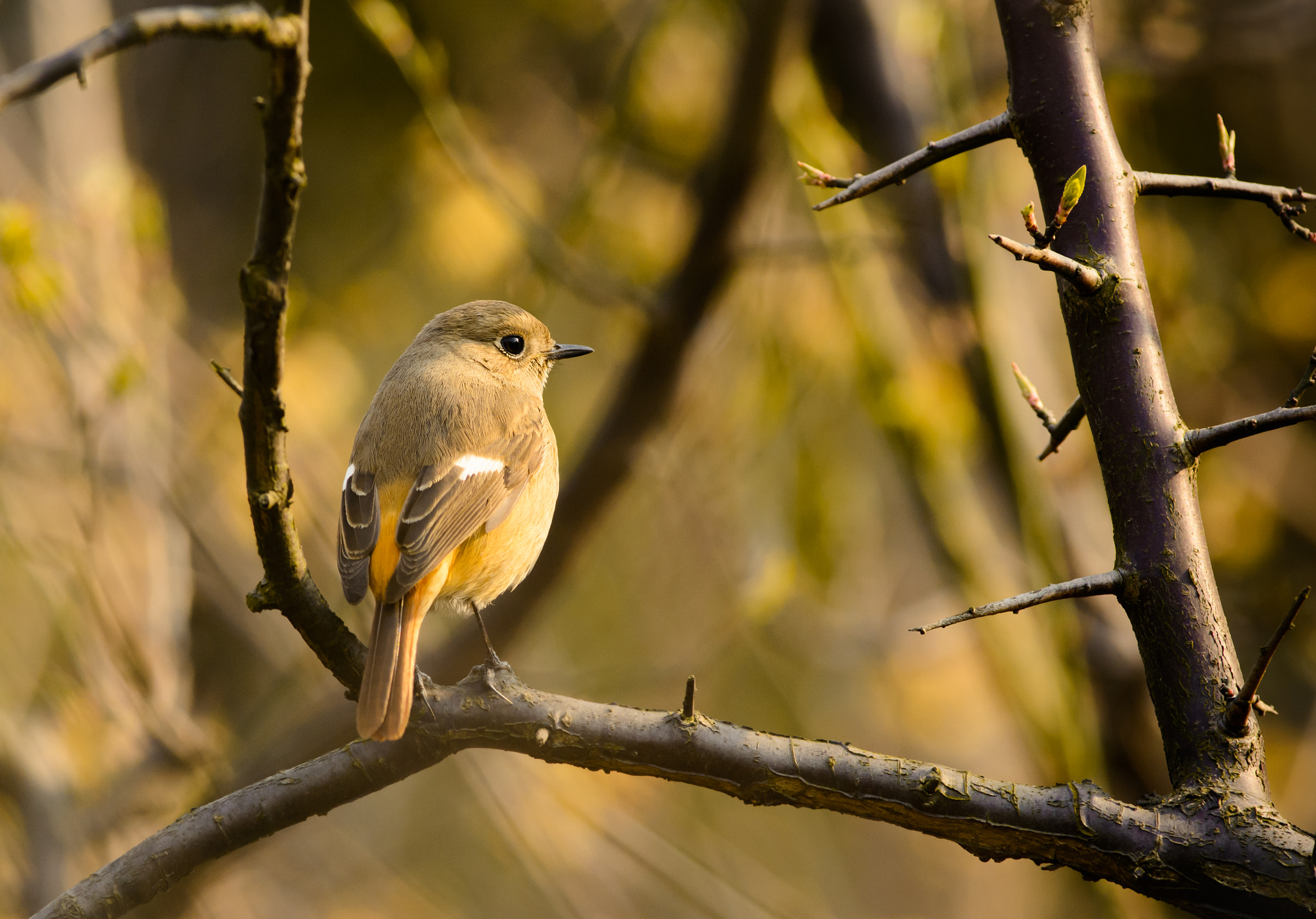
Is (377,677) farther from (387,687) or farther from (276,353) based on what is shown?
(276,353)

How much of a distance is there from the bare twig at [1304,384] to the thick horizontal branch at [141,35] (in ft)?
5.03

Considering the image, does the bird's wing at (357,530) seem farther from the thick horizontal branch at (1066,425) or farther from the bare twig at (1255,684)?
the bare twig at (1255,684)

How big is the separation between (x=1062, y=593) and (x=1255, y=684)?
28cm

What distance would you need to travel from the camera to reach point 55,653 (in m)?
5.79

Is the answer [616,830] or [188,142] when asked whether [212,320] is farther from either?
[616,830]

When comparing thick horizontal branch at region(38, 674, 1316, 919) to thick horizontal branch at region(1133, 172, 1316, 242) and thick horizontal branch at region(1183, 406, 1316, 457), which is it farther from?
thick horizontal branch at region(1133, 172, 1316, 242)

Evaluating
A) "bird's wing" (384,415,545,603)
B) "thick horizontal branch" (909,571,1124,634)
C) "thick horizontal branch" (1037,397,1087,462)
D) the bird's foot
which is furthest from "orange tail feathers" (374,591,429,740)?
"thick horizontal branch" (1037,397,1087,462)

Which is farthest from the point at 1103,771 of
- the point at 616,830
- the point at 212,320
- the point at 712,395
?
the point at 212,320

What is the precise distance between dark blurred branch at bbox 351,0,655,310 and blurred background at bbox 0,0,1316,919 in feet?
0.09

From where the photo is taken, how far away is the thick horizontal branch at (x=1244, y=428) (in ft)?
4.80

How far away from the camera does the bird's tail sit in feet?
6.23

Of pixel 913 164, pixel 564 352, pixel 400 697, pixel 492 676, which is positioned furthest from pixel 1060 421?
pixel 564 352

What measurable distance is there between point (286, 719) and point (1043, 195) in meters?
4.94

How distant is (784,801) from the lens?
1.88 metres
